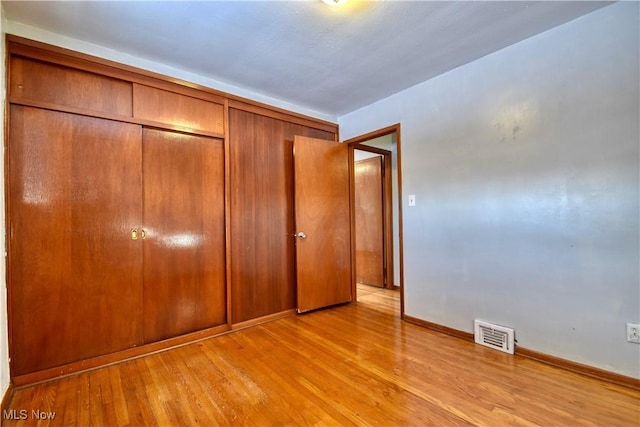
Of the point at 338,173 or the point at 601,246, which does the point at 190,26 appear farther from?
the point at 601,246

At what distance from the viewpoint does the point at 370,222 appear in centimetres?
465

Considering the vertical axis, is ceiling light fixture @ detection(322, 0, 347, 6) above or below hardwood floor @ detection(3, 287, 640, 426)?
above

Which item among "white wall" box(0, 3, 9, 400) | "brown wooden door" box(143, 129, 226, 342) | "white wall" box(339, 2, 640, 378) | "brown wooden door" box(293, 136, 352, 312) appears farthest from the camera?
"brown wooden door" box(293, 136, 352, 312)

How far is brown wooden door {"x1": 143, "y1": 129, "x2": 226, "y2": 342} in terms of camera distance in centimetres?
237

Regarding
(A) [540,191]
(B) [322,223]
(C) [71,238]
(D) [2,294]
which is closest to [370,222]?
(B) [322,223]

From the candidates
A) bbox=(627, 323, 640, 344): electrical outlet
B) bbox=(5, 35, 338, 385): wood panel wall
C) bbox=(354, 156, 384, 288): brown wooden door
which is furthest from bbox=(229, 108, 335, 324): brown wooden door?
bbox=(627, 323, 640, 344): electrical outlet

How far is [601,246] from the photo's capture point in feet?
6.13

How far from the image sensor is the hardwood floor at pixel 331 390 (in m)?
1.54

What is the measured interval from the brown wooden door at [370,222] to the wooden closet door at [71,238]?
10.8ft

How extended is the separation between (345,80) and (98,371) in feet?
10.4

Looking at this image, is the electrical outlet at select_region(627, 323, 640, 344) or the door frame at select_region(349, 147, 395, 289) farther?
the door frame at select_region(349, 147, 395, 289)

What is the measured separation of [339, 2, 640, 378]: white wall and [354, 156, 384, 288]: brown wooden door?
162 centimetres

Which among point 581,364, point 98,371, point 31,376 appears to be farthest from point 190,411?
point 581,364

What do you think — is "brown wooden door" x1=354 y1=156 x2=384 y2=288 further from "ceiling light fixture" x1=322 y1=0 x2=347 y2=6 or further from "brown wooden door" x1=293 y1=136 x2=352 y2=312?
"ceiling light fixture" x1=322 y1=0 x2=347 y2=6
